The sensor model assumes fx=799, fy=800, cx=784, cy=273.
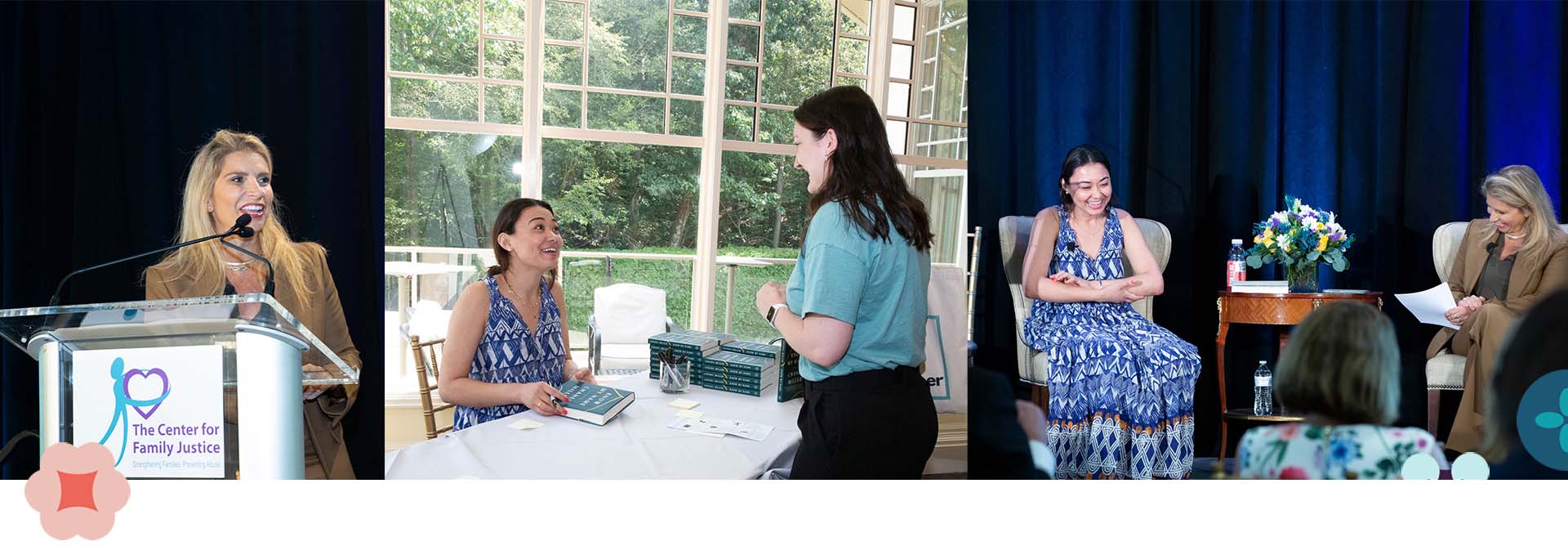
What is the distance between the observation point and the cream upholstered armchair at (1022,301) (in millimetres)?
2520

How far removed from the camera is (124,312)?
102 centimetres

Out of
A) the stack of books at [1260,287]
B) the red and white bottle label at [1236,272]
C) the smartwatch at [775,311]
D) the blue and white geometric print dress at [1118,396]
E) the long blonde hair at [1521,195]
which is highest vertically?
the long blonde hair at [1521,195]

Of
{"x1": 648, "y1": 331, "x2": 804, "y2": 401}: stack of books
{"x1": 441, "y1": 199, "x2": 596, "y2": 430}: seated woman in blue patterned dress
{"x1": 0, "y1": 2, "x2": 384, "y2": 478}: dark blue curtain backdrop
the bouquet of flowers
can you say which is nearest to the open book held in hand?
{"x1": 441, "y1": 199, "x2": 596, "y2": 430}: seated woman in blue patterned dress

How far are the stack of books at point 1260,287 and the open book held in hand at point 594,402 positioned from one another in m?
1.62

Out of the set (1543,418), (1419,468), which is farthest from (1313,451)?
(1543,418)

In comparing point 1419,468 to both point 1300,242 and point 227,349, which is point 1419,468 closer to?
point 1300,242

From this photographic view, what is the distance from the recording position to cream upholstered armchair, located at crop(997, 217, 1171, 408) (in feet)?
8.27

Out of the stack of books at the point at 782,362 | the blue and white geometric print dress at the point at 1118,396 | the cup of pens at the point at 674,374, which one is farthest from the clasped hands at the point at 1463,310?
the cup of pens at the point at 674,374

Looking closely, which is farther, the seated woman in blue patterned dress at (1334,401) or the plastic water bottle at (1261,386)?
the plastic water bottle at (1261,386)

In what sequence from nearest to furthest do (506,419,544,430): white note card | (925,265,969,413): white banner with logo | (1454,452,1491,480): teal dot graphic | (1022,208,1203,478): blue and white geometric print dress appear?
1. (1454,452,1491,480): teal dot graphic
2. (506,419,544,430): white note card
3. (1022,208,1203,478): blue and white geometric print dress
4. (925,265,969,413): white banner with logo

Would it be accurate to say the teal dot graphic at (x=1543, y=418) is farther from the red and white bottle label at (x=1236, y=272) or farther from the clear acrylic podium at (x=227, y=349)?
the clear acrylic podium at (x=227, y=349)

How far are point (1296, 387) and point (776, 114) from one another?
107 inches

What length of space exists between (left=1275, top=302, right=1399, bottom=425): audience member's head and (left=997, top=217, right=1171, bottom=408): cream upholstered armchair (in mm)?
1178
